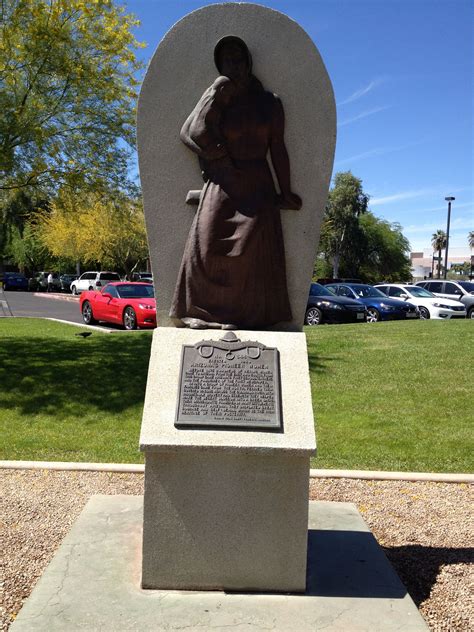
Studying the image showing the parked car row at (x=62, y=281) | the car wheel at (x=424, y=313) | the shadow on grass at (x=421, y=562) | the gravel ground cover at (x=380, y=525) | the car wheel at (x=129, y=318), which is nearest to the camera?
the gravel ground cover at (x=380, y=525)

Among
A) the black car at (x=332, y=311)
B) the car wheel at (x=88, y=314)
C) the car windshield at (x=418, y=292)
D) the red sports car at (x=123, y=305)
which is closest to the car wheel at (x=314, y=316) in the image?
the black car at (x=332, y=311)

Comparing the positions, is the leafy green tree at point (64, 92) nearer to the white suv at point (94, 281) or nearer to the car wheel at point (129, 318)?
the car wheel at point (129, 318)

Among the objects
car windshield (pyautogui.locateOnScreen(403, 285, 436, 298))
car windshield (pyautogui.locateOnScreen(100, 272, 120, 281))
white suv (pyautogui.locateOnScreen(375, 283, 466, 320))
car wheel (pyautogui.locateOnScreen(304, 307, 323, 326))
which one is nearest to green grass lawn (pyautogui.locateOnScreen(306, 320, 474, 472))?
car wheel (pyautogui.locateOnScreen(304, 307, 323, 326))

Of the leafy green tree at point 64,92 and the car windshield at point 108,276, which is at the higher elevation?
the leafy green tree at point 64,92

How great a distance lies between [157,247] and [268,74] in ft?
4.67

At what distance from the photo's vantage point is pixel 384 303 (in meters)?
20.0

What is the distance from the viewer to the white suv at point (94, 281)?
3625cm

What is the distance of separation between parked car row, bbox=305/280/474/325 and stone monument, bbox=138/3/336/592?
13794 mm

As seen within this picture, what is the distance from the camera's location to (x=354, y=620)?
10.9 ft

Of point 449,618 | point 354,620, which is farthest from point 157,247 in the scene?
point 449,618

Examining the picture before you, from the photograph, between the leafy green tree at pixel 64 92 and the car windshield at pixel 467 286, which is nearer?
the leafy green tree at pixel 64 92

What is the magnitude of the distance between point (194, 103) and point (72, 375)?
242 inches

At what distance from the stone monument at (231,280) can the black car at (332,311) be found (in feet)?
46.6

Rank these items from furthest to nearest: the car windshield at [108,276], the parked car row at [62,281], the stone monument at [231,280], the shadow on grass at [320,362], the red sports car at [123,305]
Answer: the parked car row at [62,281] → the car windshield at [108,276] → the red sports car at [123,305] → the shadow on grass at [320,362] → the stone monument at [231,280]
